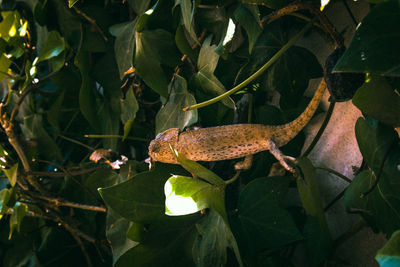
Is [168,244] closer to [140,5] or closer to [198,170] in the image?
[198,170]

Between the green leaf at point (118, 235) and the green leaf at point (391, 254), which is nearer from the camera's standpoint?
the green leaf at point (391, 254)

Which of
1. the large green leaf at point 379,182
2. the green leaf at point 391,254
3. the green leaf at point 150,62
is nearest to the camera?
the green leaf at point 391,254

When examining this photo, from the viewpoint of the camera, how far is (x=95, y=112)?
86cm

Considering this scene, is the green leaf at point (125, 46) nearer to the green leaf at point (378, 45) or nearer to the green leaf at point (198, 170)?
the green leaf at point (198, 170)

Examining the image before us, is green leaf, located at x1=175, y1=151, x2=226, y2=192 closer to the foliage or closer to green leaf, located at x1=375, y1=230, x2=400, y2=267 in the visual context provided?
the foliage

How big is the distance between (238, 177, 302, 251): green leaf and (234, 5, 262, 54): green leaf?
0.23 m

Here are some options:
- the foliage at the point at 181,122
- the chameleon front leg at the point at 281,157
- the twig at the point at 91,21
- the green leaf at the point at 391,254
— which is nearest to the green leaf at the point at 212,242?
the foliage at the point at 181,122

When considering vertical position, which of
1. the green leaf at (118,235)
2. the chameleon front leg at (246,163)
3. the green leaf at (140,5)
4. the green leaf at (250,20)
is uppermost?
the green leaf at (250,20)

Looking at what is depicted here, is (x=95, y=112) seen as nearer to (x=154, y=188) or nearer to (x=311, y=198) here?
(x=154, y=188)

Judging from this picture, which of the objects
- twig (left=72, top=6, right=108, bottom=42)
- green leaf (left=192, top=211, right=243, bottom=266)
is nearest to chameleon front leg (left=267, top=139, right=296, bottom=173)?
green leaf (left=192, top=211, right=243, bottom=266)

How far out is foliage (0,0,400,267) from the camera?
50cm

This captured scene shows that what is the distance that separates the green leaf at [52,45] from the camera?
33.0 inches

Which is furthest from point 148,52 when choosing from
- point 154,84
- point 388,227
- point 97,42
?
point 388,227

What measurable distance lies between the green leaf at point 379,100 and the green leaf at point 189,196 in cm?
21
